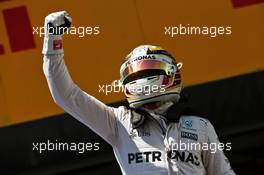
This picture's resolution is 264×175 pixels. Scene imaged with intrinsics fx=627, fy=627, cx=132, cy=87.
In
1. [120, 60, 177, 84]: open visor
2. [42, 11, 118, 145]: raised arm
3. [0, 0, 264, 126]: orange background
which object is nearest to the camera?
[42, 11, 118, 145]: raised arm

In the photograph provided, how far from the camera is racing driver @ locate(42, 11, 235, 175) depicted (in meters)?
2.09

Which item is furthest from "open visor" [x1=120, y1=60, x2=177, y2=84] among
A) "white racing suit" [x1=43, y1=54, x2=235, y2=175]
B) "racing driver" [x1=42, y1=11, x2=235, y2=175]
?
"white racing suit" [x1=43, y1=54, x2=235, y2=175]

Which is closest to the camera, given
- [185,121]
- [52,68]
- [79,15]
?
[52,68]

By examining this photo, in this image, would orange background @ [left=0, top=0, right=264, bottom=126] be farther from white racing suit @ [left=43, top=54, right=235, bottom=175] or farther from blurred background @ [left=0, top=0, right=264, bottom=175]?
white racing suit @ [left=43, top=54, right=235, bottom=175]

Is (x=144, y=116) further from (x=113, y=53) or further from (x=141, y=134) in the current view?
(x=113, y=53)

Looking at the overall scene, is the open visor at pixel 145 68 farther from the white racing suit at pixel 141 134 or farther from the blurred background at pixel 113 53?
the blurred background at pixel 113 53

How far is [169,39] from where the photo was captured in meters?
3.95

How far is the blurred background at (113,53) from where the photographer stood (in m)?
3.95

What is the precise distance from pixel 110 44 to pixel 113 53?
6 centimetres

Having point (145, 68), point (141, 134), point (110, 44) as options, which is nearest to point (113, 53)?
point (110, 44)

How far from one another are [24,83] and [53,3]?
0.54m

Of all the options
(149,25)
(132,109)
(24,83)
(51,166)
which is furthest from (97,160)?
(132,109)

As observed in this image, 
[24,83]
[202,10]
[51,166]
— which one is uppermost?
[202,10]

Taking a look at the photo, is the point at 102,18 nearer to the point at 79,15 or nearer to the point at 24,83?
the point at 79,15
